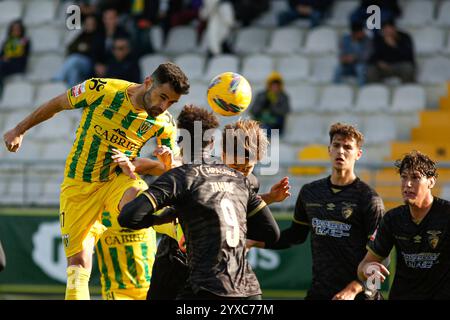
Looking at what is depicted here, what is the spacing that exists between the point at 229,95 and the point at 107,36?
9521 mm

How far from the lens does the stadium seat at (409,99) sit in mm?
15883

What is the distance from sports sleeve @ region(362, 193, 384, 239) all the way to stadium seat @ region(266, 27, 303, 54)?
9663mm

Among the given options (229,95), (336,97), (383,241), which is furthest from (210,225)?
(336,97)

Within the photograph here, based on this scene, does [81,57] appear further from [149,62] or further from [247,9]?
[247,9]

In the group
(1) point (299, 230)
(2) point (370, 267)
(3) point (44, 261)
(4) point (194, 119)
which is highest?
(4) point (194, 119)

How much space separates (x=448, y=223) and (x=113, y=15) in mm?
11271

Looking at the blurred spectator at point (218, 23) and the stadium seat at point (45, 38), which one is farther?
the stadium seat at point (45, 38)

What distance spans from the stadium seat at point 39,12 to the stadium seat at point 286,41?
478cm

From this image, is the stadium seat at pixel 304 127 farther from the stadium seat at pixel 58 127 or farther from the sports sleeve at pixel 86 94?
the sports sleeve at pixel 86 94

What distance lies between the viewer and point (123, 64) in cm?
1673

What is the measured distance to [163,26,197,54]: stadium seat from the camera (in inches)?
724

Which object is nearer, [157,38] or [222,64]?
[222,64]

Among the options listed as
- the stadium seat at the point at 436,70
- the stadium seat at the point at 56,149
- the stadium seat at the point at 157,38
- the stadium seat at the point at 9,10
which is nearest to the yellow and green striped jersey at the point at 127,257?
the stadium seat at the point at 56,149
